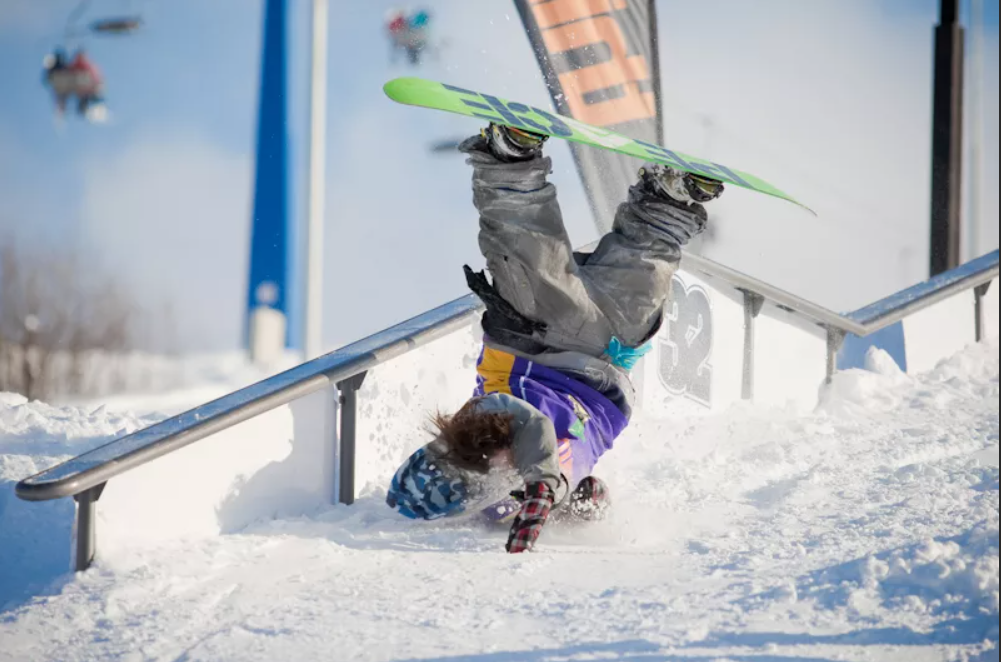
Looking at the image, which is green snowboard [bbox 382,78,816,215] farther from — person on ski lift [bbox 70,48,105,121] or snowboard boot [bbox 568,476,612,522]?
person on ski lift [bbox 70,48,105,121]

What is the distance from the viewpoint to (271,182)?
10.7 meters

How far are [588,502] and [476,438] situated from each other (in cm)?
42

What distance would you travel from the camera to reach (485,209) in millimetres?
3002

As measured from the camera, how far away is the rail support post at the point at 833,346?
5.26 m

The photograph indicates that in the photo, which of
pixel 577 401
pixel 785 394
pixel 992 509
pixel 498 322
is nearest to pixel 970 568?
pixel 992 509

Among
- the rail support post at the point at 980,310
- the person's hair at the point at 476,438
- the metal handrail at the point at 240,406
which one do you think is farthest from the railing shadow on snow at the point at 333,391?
the rail support post at the point at 980,310

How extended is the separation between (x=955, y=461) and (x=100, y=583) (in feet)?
9.10

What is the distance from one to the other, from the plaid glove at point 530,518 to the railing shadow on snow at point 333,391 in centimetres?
79

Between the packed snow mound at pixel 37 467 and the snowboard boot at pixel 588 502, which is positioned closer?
the packed snow mound at pixel 37 467

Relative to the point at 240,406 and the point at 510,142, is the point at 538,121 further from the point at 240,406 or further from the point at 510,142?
the point at 240,406

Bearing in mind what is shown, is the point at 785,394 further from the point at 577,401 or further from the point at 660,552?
the point at 660,552

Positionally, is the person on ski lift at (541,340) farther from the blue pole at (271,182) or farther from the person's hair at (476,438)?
the blue pole at (271,182)

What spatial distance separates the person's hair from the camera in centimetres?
295

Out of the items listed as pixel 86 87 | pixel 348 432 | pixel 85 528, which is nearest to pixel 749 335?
pixel 348 432
